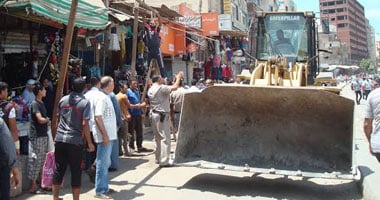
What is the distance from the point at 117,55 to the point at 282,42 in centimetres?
544

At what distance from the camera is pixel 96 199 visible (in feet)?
20.9

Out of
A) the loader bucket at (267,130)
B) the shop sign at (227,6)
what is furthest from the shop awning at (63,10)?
the shop sign at (227,6)

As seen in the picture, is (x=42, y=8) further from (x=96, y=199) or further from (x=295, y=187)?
(x=295, y=187)

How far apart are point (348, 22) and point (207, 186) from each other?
148292 mm

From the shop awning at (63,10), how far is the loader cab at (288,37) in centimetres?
394

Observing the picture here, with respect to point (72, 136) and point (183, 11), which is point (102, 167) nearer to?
point (72, 136)

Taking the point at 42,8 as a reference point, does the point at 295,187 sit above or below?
below

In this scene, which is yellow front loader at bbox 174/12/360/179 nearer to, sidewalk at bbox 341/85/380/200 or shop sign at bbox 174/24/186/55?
sidewalk at bbox 341/85/380/200

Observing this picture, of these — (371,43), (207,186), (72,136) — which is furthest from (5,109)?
(371,43)

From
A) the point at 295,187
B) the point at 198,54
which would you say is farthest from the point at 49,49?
the point at 198,54

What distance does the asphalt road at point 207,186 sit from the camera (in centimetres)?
667

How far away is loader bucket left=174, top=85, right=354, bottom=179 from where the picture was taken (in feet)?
22.8

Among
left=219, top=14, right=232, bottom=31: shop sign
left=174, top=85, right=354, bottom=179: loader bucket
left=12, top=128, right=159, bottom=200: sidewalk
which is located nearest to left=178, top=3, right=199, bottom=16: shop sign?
left=219, top=14, right=232, bottom=31: shop sign

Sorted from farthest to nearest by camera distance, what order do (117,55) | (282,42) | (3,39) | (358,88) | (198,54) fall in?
(358,88), (198,54), (117,55), (282,42), (3,39)
